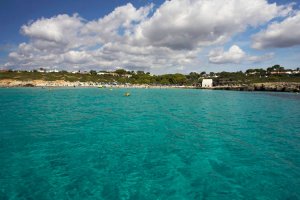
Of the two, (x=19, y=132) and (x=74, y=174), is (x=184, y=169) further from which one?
(x=19, y=132)

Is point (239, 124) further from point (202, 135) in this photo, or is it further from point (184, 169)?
point (184, 169)

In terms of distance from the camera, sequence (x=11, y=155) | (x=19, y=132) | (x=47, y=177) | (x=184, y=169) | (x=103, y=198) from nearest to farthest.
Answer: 1. (x=103, y=198)
2. (x=47, y=177)
3. (x=184, y=169)
4. (x=11, y=155)
5. (x=19, y=132)

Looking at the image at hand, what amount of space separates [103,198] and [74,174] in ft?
13.8

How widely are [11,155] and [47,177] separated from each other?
22.9 feet

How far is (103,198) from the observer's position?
13.8m

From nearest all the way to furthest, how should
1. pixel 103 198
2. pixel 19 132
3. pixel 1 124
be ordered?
pixel 103 198 < pixel 19 132 < pixel 1 124

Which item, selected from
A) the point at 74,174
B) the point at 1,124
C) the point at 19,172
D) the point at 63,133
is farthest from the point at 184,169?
the point at 1,124

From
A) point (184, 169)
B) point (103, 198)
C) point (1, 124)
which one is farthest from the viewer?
point (1, 124)

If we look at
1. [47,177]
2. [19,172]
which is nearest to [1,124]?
[19,172]

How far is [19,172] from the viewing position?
677 inches

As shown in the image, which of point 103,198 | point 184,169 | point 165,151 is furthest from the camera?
point 165,151

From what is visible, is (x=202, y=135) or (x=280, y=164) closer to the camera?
(x=280, y=164)

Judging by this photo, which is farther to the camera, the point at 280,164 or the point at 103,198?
the point at 280,164

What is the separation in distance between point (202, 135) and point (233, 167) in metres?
10.7
